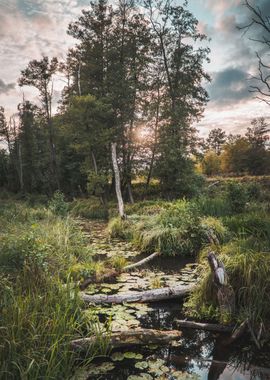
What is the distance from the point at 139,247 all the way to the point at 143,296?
4.11 meters

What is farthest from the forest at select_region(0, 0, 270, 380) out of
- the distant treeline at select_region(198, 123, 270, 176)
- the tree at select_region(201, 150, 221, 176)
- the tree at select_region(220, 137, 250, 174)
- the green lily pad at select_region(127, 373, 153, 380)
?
the tree at select_region(201, 150, 221, 176)

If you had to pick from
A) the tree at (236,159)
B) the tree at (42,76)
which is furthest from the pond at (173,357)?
the tree at (236,159)

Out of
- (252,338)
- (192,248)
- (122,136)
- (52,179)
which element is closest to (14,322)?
(252,338)

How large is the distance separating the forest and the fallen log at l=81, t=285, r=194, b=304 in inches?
0.7

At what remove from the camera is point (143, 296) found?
489cm

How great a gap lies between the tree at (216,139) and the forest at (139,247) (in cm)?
4991

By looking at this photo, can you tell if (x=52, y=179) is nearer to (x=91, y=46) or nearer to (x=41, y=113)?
(x=41, y=113)

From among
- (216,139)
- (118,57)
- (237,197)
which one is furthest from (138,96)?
(216,139)

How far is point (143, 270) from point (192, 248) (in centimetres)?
199

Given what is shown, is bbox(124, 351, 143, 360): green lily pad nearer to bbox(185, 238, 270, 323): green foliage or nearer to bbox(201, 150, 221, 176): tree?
bbox(185, 238, 270, 323): green foliage

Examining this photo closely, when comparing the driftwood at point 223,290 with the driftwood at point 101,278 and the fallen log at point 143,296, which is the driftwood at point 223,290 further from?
the driftwood at point 101,278

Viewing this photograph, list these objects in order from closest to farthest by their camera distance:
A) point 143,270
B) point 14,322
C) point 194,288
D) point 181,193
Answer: point 14,322 < point 194,288 < point 143,270 < point 181,193

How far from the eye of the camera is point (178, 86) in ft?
64.0

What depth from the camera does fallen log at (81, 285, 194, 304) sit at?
4770 millimetres
